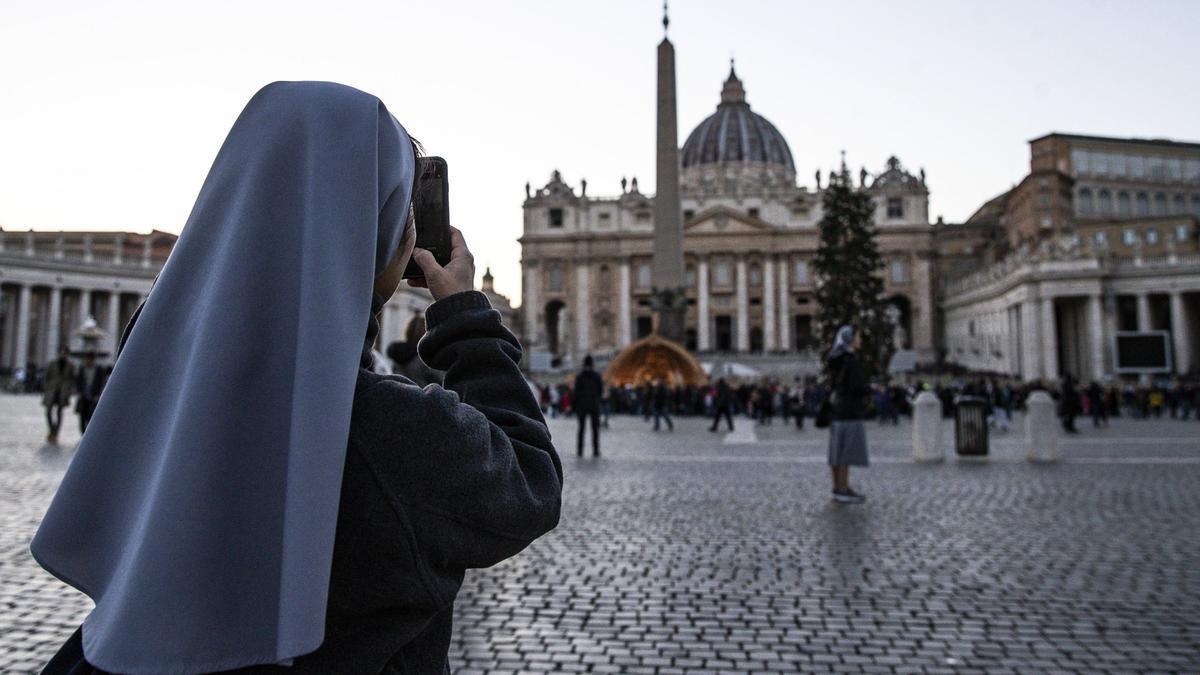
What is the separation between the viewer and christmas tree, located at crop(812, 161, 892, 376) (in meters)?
43.3

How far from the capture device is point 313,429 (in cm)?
114

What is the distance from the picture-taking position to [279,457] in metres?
1.13

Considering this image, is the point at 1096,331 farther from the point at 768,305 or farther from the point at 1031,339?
the point at 768,305

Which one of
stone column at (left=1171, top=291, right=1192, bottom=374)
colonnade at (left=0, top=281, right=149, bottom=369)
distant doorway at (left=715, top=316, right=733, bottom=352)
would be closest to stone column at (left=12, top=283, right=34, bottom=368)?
colonnade at (left=0, top=281, right=149, bottom=369)

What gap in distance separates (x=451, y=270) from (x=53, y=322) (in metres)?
61.6

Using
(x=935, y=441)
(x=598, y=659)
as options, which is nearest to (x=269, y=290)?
(x=598, y=659)

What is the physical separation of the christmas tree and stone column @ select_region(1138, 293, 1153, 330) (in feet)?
45.3

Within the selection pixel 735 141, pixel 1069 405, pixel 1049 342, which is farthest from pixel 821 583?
pixel 735 141

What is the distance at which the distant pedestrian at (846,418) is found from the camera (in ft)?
27.7

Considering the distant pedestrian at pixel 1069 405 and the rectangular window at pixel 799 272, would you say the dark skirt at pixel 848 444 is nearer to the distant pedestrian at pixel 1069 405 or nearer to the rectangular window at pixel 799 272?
the distant pedestrian at pixel 1069 405

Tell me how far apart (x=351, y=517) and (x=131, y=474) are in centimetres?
29

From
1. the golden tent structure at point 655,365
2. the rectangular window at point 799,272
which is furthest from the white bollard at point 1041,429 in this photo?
the rectangular window at point 799,272

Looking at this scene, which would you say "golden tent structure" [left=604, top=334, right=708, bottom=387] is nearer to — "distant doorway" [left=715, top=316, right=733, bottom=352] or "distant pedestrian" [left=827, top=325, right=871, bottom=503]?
"distant pedestrian" [left=827, top=325, right=871, bottom=503]

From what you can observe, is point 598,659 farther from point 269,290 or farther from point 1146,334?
point 1146,334
